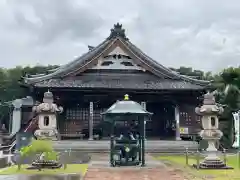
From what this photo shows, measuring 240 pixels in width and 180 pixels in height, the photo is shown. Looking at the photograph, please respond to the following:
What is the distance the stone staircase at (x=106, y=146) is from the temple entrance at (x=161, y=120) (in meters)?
5.08

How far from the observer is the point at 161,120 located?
113ft

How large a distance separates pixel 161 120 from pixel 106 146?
27.9 ft

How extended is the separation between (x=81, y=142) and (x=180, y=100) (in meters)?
10.00

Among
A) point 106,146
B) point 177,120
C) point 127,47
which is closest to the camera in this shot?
point 106,146

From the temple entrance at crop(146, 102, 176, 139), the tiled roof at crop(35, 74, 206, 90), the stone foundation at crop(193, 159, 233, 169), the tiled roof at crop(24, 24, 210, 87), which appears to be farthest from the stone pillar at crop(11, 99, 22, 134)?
the stone foundation at crop(193, 159, 233, 169)

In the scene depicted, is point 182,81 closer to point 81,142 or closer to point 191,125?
point 191,125

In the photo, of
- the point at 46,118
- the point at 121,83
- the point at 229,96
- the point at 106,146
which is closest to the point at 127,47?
the point at 121,83

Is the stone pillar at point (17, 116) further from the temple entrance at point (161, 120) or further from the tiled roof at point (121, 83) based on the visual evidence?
the temple entrance at point (161, 120)

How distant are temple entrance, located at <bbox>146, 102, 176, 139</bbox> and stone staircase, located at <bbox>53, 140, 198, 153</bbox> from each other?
16.7 ft

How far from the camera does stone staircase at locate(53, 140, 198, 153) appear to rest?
27025 millimetres

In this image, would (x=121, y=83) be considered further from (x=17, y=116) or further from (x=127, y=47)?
(x=17, y=116)

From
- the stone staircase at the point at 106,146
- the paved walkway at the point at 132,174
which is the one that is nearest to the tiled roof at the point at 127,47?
the stone staircase at the point at 106,146

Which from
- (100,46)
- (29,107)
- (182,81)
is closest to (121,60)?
(100,46)

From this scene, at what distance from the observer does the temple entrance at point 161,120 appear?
34.1m
